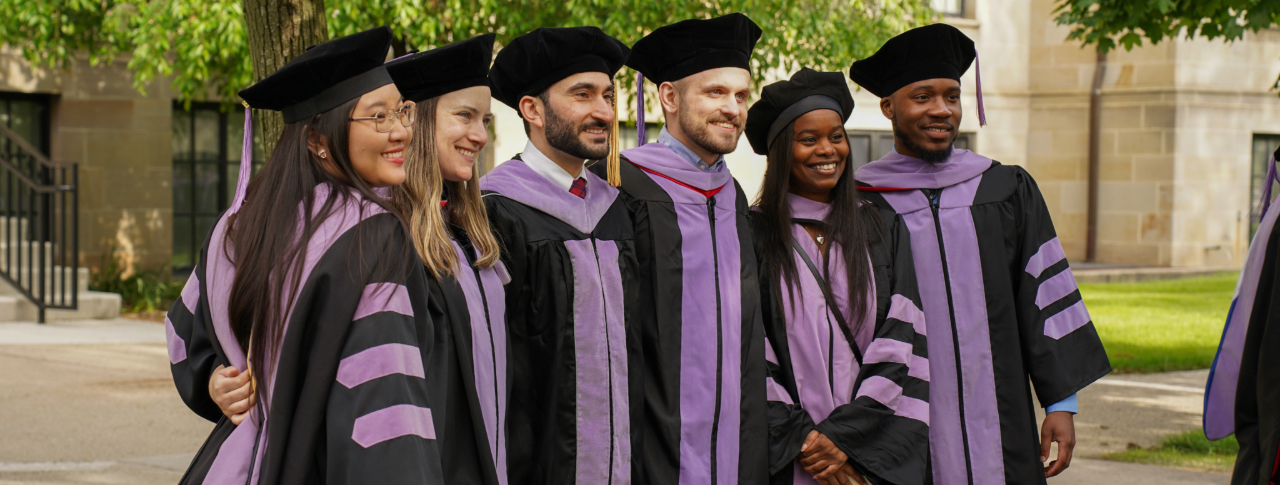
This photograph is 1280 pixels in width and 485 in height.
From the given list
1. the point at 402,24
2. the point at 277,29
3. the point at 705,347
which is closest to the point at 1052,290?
the point at 705,347

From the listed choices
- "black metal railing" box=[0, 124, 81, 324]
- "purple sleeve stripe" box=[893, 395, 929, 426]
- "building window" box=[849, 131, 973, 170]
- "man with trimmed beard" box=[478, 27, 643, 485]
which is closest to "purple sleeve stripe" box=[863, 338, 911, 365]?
"purple sleeve stripe" box=[893, 395, 929, 426]

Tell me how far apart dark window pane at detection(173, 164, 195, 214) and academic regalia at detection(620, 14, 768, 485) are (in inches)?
437

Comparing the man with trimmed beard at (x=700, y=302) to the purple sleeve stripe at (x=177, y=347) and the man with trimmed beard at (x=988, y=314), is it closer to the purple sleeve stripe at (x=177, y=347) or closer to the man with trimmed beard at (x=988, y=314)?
the man with trimmed beard at (x=988, y=314)

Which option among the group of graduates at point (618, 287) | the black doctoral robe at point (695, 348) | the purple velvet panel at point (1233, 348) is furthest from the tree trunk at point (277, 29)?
the purple velvet panel at point (1233, 348)

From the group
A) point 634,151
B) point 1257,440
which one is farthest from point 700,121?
point 1257,440

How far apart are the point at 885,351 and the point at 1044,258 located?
2.29 feet

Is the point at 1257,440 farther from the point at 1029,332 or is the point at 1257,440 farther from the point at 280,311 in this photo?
the point at 280,311

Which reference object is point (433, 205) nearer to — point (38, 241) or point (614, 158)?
point (614, 158)

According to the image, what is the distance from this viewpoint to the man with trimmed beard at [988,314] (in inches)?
137

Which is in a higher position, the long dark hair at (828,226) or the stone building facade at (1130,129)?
the stone building facade at (1130,129)

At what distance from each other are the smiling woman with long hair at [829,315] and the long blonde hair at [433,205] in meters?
0.93

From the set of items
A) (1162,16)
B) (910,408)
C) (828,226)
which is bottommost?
(910,408)

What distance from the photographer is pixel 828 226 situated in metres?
3.42

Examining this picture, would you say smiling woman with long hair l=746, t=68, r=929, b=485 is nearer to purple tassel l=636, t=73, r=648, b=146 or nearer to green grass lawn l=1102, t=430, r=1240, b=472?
purple tassel l=636, t=73, r=648, b=146
